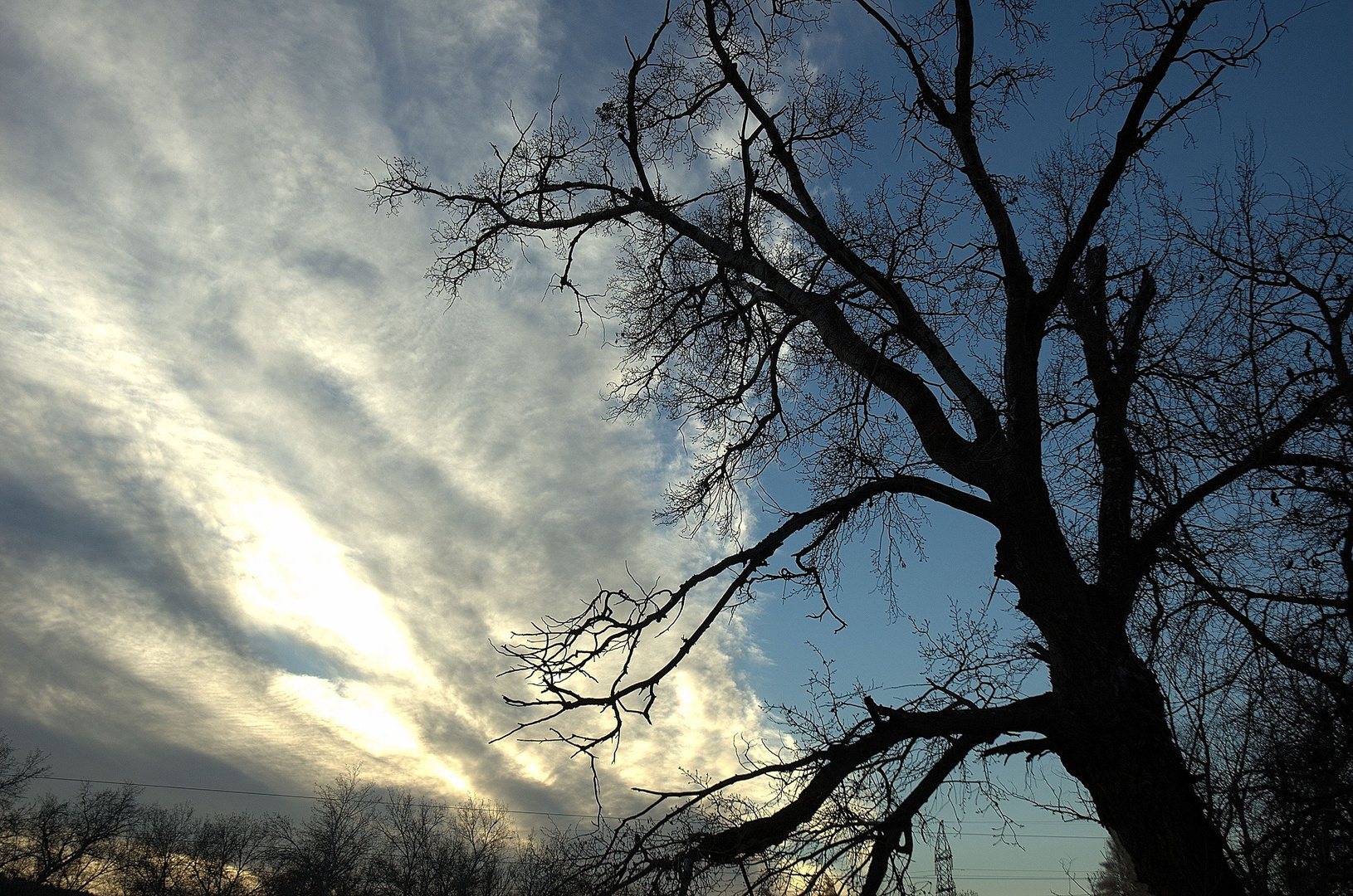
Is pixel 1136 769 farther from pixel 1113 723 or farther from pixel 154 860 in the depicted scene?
pixel 154 860

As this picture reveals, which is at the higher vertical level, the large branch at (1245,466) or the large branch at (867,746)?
the large branch at (1245,466)

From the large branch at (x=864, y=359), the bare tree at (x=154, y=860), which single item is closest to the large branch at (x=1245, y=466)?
the large branch at (x=864, y=359)

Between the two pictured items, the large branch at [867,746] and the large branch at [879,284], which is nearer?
the large branch at [867,746]

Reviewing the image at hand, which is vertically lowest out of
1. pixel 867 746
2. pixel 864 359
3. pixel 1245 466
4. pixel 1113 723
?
pixel 867 746

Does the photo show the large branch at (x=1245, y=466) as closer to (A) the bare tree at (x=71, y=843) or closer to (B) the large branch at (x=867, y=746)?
(B) the large branch at (x=867, y=746)

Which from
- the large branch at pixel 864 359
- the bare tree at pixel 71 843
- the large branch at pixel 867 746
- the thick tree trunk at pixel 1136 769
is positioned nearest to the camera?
the thick tree trunk at pixel 1136 769

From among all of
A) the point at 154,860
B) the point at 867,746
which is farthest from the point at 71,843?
the point at 867,746

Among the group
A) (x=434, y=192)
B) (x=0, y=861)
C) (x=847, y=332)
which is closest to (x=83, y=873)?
(x=0, y=861)

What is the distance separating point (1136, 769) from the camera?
462cm

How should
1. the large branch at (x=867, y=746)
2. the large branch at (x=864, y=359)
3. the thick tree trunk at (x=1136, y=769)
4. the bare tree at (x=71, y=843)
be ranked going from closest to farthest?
the thick tree trunk at (x=1136, y=769) < the large branch at (x=867, y=746) < the large branch at (x=864, y=359) < the bare tree at (x=71, y=843)

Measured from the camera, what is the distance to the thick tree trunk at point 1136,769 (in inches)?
169

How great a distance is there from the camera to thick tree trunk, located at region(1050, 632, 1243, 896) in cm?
430

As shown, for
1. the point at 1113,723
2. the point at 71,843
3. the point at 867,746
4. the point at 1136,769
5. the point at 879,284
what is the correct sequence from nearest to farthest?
1. the point at 1136,769
2. the point at 1113,723
3. the point at 867,746
4. the point at 879,284
5. the point at 71,843

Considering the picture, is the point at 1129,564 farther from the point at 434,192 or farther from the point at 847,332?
the point at 434,192
